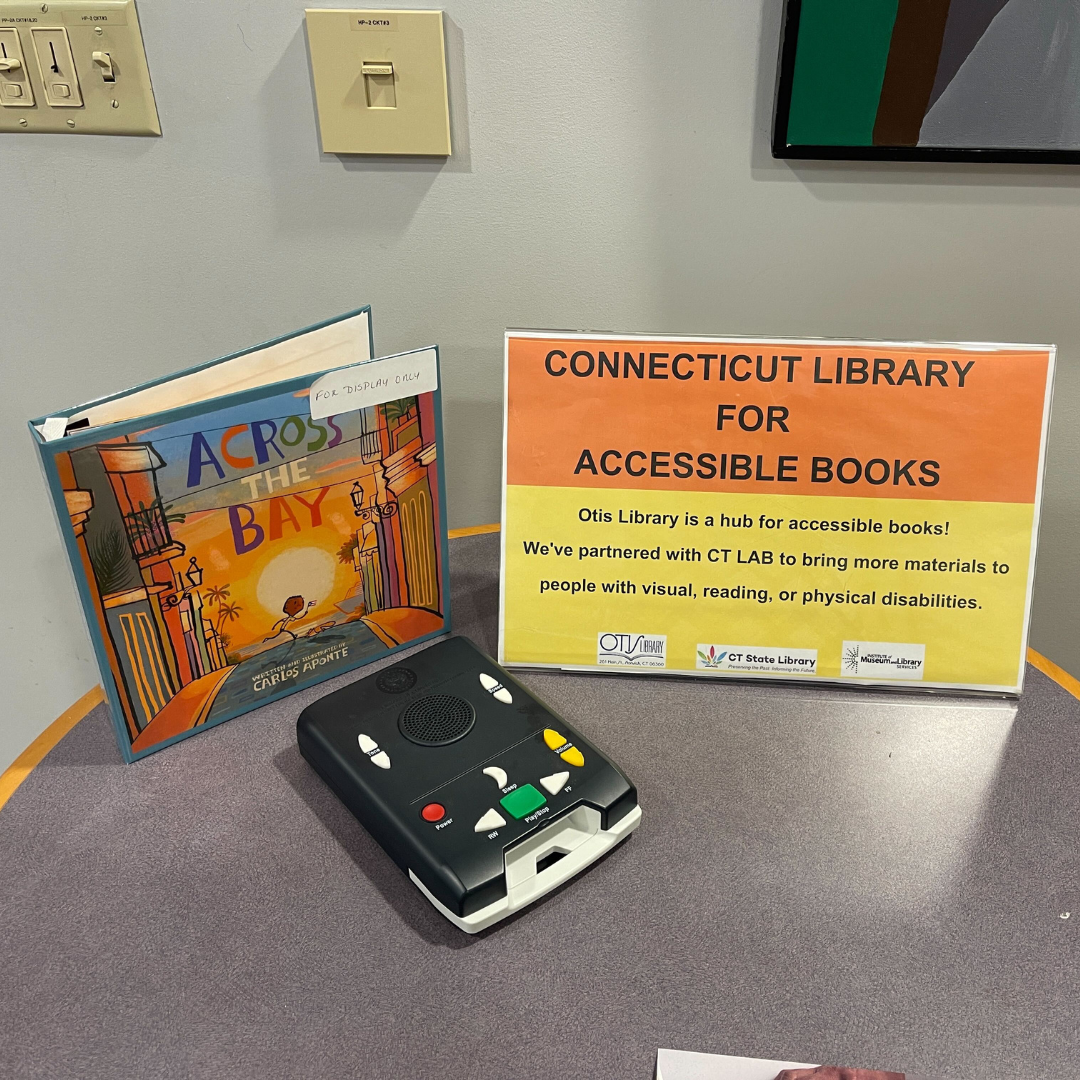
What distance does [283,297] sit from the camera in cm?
97

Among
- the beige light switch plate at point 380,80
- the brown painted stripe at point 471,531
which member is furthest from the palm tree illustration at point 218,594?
the beige light switch plate at point 380,80

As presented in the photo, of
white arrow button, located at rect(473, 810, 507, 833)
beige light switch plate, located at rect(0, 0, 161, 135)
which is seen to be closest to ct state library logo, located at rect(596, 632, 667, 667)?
white arrow button, located at rect(473, 810, 507, 833)

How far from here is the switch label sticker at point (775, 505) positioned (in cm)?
76

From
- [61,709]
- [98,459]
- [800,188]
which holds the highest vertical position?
[800,188]

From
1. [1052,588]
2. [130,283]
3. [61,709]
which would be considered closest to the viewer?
[130,283]

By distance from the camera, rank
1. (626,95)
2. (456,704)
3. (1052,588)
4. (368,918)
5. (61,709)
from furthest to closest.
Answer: (61,709) → (1052,588) → (626,95) → (456,704) → (368,918)

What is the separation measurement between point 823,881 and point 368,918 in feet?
1.03

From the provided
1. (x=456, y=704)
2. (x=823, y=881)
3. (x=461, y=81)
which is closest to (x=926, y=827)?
(x=823, y=881)

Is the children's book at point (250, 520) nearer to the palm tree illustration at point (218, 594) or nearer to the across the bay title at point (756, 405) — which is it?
the palm tree illustration at point (218, 594)

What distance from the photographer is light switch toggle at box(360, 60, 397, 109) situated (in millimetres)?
836

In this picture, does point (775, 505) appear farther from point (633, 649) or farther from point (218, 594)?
point (218, 594)

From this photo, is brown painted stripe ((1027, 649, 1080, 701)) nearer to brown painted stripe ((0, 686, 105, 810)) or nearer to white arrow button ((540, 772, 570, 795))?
white arrow button ((540, 772, 570, 795))

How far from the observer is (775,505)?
785 millimetres

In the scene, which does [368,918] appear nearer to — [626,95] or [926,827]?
[926,827]
